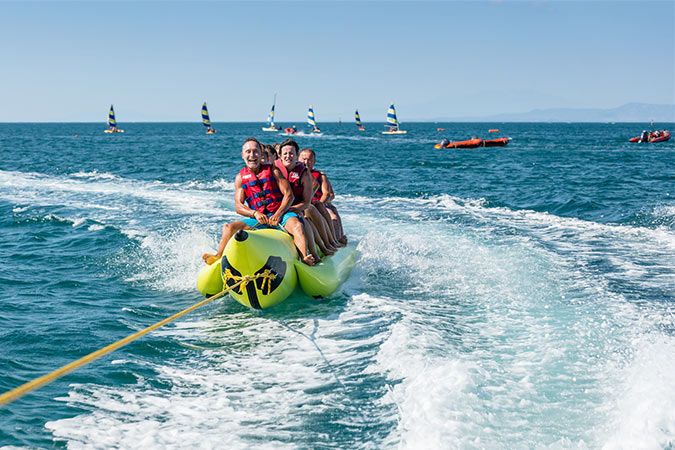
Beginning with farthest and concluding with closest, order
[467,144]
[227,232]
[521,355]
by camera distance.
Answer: [467,144] → [227,232] → [521,355]

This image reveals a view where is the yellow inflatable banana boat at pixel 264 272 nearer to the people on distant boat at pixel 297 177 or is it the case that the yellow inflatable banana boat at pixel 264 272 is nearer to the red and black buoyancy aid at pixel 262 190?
the red and black buoyancy aid at pixel 262 190

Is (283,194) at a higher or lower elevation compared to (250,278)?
higher

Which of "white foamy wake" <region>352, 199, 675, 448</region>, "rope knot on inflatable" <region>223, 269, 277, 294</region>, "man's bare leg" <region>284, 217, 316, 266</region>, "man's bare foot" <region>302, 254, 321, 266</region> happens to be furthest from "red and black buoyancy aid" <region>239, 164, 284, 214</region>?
"white foamy wake" <region>352, 199, 675, 448</region>

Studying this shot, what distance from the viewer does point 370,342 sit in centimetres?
447

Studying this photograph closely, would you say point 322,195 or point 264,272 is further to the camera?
point 322,195

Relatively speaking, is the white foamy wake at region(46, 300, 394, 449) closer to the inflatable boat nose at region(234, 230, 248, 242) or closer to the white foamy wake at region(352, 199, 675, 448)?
the white foamy wake at region(352, 199, 675, 448)

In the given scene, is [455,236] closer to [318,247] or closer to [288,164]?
[318,247]

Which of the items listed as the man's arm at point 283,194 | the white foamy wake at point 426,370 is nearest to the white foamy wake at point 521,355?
the white foamy wake at point 426,370

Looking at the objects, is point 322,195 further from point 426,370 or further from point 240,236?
point 426,370

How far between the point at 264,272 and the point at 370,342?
47.2 inches

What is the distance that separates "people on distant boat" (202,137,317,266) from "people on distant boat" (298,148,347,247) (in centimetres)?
81

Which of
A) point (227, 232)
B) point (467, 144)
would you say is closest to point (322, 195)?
point (227, 232)

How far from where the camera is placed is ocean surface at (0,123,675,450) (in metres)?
3.09

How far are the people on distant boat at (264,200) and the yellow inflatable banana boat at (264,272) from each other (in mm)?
123
